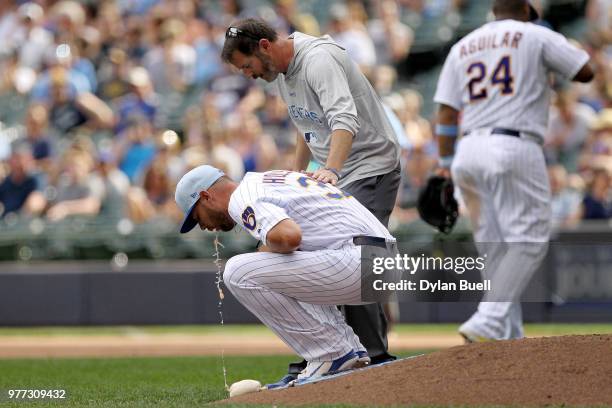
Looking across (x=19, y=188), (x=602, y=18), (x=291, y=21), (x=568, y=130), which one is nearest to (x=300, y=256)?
(x=568, y=130)

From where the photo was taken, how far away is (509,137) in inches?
305

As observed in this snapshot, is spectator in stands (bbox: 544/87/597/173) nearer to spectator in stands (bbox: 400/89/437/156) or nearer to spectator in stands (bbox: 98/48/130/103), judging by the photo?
spectator in stands (bbox: 400/89/437/156)

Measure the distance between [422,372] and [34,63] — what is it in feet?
41.2

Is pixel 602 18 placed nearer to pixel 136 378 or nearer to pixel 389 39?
pixel 389 39

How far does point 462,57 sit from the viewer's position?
8.05m

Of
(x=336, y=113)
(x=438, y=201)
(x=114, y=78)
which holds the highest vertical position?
(x=114, y=78)

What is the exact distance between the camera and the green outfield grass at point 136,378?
20.0 ft

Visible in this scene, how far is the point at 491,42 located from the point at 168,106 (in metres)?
8.81

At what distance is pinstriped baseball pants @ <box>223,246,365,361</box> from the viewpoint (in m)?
5.73

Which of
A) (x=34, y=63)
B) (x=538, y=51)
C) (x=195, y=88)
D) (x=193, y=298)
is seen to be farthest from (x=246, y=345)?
(x=34, y=63)

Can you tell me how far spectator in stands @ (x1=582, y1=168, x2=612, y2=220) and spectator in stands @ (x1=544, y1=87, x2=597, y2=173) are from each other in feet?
4.09

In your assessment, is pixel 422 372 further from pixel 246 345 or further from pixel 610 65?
pixel 610 65

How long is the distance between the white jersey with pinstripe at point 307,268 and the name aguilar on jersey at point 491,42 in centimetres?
241

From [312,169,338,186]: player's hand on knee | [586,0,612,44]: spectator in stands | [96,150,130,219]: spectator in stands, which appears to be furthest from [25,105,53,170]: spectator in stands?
[312,169,338,186]: player's hand on knee
